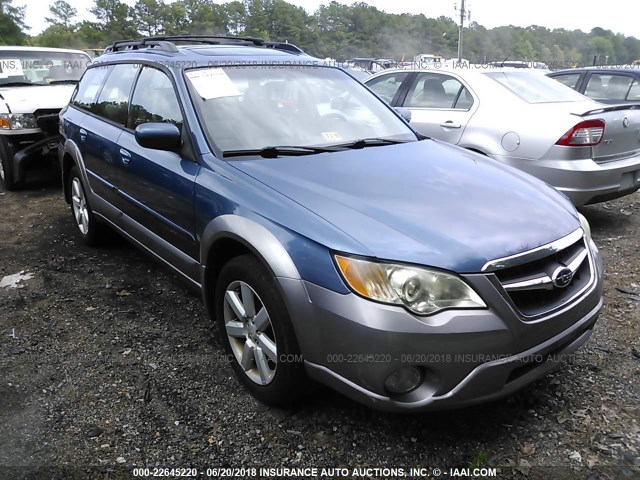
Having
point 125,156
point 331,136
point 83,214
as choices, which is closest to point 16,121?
point 83,214

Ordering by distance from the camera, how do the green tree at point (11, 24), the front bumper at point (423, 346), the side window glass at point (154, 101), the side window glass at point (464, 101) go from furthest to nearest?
the green tree at point (11, 24) → the side window glass at point (464, 101) → the side window glass at point (154, 101) → the front bumper at point (423, 346)

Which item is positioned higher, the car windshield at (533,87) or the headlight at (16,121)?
the car windshield at (533,87)

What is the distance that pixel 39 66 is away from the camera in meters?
7.42

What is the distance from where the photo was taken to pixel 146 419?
8.04 ft

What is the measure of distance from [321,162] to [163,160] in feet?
3.23

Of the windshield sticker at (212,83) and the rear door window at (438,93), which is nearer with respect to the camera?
the windshield sticker at (212,83)

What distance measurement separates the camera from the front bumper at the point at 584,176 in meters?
4.45

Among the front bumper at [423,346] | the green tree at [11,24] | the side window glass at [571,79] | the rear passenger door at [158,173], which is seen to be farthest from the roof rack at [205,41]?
the green tree at [11,24]

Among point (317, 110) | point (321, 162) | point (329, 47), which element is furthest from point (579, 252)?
point (329, 47)

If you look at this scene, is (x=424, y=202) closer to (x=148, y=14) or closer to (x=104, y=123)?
(x=104, y=123)

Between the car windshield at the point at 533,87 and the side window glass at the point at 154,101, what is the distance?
3510 mm

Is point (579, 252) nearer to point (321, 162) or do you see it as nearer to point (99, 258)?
point (321, 162)

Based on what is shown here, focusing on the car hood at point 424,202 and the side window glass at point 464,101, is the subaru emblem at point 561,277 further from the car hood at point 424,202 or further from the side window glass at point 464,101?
the side window glass at point 464,101

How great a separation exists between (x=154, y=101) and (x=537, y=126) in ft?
10.9
